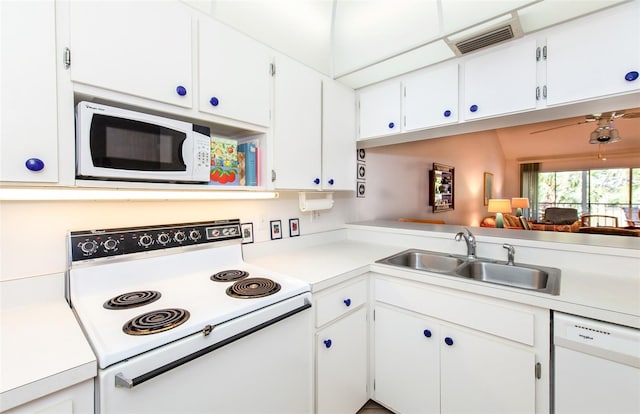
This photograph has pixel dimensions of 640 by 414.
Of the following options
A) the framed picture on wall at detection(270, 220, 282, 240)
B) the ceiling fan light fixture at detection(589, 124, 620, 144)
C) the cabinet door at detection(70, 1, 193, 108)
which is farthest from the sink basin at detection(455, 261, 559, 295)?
the ceiling fan light fixture at detection(589, 124, 620, 144)

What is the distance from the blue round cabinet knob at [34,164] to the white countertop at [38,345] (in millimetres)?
522

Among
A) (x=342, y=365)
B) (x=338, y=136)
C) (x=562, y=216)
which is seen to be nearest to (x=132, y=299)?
(x=342, y=365)

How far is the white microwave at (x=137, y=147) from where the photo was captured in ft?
3.20

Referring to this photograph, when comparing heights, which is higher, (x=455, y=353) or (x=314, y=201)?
(x=314, y=201)

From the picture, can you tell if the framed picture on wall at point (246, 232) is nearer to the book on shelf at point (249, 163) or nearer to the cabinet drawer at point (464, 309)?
the book on shelf at point (249, 163)

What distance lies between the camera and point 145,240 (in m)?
1.35

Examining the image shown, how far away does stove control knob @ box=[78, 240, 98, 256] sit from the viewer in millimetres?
1180

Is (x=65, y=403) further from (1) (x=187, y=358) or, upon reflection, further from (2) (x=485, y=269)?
(2) (x=485, y=269)

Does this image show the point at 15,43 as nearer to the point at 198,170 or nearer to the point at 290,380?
the point at 198,170

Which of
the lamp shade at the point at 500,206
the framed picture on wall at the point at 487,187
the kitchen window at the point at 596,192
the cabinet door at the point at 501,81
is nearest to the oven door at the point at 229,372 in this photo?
the cabinet door at the point at 501,81

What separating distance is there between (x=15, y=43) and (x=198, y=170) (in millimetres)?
663

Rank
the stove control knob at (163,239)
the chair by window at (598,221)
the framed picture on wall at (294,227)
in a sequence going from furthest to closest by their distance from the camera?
the chair by window at (598,221), the framed picture on wall at (294,227), the stove control knob at (163,239)

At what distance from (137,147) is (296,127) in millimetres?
904

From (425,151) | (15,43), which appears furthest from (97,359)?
(425,151)
